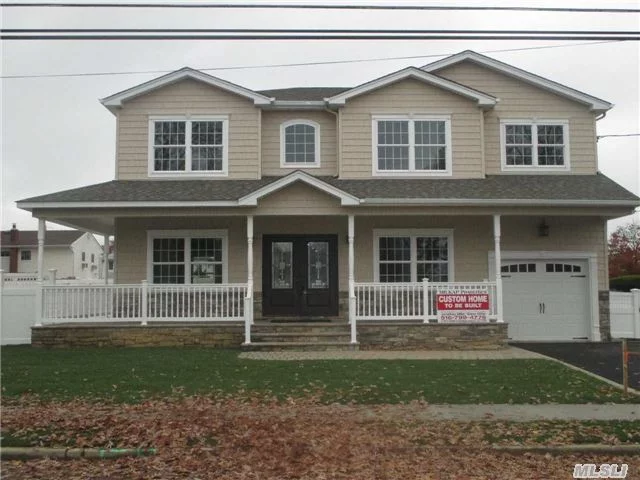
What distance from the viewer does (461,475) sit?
18.6ft

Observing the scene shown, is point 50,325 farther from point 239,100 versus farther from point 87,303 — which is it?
point 239,100

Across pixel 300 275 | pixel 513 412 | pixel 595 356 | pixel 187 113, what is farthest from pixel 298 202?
pixel 513 412

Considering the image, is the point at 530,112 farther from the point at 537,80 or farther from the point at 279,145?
the point at 279,145

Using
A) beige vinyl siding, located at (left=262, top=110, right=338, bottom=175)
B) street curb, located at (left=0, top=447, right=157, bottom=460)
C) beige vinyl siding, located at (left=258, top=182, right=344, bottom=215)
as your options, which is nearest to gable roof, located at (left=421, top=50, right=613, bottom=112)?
beige vinyl siding, located at (left=262, top=110, right=338, bottom=175)

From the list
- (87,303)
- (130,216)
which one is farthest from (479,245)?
(87,303)

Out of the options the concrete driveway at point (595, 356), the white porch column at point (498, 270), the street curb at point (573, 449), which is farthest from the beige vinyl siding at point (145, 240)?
the street curb at point (573, 449)

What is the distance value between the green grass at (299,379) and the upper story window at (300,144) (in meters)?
6.16

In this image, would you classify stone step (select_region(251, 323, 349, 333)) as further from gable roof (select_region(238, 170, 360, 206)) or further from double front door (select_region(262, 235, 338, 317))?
gable roof (select_region(238, 170, 360, 206))

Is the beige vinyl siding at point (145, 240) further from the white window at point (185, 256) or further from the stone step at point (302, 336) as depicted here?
the stone step at point (302, 336)

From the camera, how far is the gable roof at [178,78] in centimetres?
1594

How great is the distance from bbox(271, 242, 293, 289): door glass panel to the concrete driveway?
6237mm

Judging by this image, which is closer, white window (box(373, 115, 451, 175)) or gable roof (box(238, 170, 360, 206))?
gable roof (box(238, 170, 360, 206))

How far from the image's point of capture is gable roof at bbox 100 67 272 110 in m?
15.9

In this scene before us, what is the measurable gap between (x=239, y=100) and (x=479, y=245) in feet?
25.2
